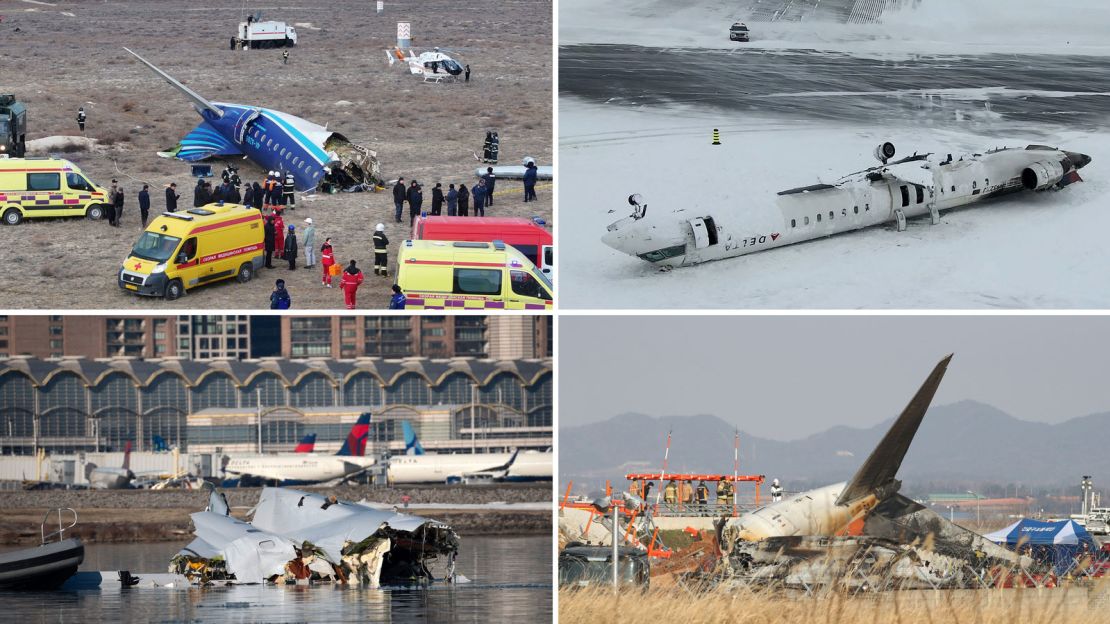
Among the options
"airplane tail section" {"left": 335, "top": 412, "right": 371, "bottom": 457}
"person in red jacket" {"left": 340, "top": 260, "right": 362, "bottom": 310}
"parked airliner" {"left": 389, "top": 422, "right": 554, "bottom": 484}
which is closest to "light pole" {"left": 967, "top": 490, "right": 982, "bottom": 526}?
"person in red jacket" {"left": 340, "top": 260, "right": 362, "bottom": 310}

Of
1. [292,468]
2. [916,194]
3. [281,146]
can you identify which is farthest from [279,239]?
[292,468]

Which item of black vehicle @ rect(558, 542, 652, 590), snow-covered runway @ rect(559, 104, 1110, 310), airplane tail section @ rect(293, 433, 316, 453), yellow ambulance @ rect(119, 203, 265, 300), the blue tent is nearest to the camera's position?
black vehicle @ rect(558, 542, 652, 590)

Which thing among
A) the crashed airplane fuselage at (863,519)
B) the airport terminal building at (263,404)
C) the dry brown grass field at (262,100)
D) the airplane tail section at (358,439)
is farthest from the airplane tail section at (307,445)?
the crashed airplane fuselage at (863,519)

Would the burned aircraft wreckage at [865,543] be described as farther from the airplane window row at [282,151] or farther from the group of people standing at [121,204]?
the airplane window row at [282,151]

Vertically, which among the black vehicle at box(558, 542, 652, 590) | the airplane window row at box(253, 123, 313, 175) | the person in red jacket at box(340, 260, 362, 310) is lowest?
the black vehicle at box(558, 542, 652, 590)

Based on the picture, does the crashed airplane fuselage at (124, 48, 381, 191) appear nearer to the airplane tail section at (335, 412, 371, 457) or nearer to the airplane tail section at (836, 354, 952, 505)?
the airplane tail section at (836, 354, 952, 505)

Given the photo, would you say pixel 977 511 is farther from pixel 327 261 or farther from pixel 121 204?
pixel 121 204
